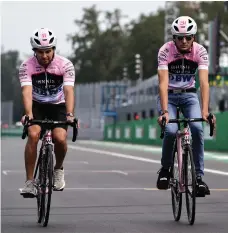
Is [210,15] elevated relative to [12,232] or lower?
elevated

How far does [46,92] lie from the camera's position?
10.8 meters

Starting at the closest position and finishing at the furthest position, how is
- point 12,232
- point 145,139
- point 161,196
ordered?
1. point 12,232
2. point 161,196
3. point 145,139

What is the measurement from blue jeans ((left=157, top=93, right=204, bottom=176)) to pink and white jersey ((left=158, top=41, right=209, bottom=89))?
0.44ft

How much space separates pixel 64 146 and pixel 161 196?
4.47 m

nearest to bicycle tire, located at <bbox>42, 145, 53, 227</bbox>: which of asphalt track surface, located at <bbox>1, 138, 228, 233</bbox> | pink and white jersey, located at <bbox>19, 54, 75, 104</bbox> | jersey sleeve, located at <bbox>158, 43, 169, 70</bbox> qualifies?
asphalt track surface, located at <bbox>1, 138, 228, 233</bbox>

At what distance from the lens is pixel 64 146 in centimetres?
1069

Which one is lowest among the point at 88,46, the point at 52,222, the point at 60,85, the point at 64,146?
the point at 52,222

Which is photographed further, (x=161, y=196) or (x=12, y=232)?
(x=161, y=196)

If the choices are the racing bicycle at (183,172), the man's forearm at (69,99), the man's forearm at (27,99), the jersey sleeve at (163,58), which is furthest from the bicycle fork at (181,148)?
the man's forearm at (27,99)

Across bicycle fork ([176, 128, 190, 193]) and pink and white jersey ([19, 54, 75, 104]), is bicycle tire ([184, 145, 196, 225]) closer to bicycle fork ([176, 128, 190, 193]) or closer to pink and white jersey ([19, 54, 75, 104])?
bicycle fork ([176, 128, 190, 193])

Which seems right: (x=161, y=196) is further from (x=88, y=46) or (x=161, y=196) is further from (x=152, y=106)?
(x=88, y=46)

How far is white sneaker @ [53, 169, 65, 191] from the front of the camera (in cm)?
1053

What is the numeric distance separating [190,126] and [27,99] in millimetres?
1796

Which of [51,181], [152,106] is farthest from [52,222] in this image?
[152,106]
